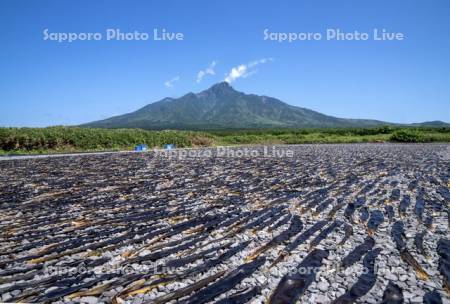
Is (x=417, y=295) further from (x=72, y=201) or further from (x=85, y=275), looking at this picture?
(x=72, y=201)

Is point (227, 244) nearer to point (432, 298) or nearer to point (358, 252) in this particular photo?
point (358, 252)

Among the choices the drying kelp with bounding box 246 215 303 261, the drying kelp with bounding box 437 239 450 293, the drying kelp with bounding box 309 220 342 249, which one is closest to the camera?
the drying kelp with bounding box 437 239 450 293

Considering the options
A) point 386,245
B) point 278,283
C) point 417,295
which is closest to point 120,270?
point 278,283

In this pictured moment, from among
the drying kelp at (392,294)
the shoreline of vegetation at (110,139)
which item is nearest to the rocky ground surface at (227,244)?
the drying kelp at (392,294)

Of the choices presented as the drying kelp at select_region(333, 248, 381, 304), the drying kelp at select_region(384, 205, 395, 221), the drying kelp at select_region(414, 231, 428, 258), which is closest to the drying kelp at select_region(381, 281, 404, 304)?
the drying kelp at select_region(333, 248, 381, 304)

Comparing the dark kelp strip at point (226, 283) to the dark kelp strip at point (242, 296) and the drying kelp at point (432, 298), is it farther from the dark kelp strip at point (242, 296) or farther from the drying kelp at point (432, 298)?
the drying kelp at point (432, 298)

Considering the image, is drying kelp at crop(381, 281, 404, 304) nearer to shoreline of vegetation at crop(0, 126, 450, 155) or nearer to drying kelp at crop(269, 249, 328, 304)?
drying kelp at crop(269, 249, 328, 304)
